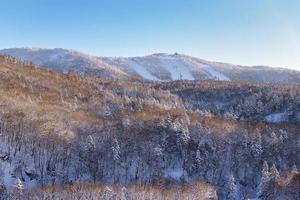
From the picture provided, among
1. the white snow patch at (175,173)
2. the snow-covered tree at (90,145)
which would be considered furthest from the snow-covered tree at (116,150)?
the white snow patch at (175,173)

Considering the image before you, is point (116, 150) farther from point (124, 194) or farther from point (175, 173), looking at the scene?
point (124, 194)

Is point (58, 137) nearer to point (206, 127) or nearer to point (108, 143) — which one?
point (108, 143)

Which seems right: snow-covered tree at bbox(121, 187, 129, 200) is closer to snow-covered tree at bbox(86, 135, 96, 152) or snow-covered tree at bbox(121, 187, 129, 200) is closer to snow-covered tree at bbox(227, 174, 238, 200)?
snow-covered tree at bbox(86, 135, 96, 152)

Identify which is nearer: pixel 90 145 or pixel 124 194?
pixel 124 194

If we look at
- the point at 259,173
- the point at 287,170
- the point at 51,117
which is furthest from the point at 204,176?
the point at 51,117

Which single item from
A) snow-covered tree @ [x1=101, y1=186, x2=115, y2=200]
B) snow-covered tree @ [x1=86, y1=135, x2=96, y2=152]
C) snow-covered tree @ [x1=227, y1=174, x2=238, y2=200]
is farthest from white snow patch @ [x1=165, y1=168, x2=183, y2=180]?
snow-covered tree @ [x1=101, y1=186, x2=115, y2=200]

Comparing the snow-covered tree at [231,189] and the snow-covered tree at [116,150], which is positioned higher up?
the snow-covered tree at [116,150]

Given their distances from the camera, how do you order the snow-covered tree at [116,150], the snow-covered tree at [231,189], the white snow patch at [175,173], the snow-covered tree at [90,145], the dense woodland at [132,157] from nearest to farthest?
the dense woodland at [132,157]
the snow-covered tree at [231,189]
the snow-covered tree at [116,150]
the snow-covered tree at [90,145]
the white snow patch at [175,173]

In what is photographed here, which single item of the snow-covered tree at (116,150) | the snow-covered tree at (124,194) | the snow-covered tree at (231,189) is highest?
the snow-covered tree at (116,150)

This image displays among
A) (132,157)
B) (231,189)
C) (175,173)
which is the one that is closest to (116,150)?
(132,157)

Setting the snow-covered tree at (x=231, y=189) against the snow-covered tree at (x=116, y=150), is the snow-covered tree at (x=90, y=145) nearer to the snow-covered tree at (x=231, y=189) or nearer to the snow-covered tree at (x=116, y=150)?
the snow-covered tree at (x=116, y=150)

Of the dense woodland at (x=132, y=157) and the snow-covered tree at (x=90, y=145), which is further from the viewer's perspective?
the snow-covered tree at (x=90, y=145)
